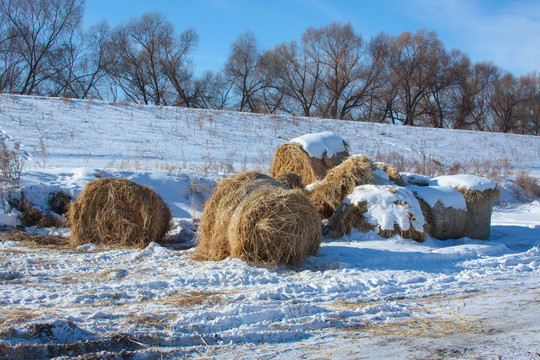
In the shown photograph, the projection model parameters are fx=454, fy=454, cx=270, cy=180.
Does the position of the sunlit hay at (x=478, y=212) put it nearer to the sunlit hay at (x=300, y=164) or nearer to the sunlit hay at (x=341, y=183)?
the sunlit hay at (x=341, y=183)

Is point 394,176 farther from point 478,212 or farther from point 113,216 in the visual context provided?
point 113,216

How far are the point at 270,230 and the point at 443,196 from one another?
3837 mm

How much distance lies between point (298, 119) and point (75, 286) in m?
19.7

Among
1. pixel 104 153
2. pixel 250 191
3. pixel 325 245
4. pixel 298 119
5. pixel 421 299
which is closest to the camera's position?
pixel 421 299

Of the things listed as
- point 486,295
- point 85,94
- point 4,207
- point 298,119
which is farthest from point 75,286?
point 85,94

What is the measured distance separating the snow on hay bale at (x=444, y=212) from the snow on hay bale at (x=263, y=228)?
8.86 ft

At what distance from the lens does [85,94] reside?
1559 inches

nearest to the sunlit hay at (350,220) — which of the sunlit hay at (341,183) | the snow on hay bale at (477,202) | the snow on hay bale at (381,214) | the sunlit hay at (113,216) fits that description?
the snow on hay bale at (381,214)

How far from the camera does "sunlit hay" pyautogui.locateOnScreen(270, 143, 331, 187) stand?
1008cm

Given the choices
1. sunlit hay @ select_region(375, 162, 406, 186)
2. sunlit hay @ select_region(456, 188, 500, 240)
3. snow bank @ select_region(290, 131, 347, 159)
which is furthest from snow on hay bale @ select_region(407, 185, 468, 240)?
snow bank @ select_region(290, 131, 347, 159)

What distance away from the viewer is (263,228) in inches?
233

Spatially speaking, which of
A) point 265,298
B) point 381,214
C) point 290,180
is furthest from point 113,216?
point 381,214

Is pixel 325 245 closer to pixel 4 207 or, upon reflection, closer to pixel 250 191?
pixel 250 191

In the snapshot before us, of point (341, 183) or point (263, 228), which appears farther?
point (341, 183)
